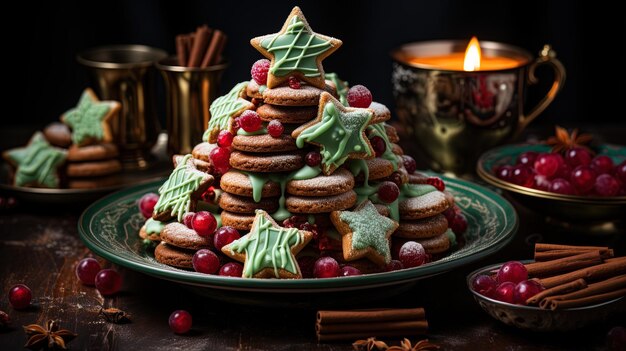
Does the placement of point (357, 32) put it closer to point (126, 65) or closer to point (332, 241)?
point (126, 65)

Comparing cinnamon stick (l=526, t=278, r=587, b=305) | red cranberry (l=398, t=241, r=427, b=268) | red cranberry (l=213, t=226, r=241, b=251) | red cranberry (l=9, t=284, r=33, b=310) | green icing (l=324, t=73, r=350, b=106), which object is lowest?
red cranberry (l=9, t=284, r=33, b=310)

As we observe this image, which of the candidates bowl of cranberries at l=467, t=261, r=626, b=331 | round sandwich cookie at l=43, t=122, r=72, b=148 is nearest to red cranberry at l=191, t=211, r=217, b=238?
bowl of cranberries at l=467, t=261, r=626, b=331

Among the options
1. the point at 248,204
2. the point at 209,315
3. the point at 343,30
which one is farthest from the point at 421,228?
the point at 343,30

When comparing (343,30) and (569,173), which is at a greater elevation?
(343,30)

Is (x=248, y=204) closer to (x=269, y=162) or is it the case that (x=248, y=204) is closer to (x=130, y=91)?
(x=269, y=162)

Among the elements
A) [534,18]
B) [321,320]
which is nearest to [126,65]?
[321,320]

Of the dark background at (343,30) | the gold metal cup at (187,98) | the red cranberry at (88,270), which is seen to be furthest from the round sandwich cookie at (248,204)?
the dark background at (343,30)

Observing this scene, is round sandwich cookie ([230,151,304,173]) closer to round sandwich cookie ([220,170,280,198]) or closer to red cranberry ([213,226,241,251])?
round sandwich cookie ([220,170,280,198])
